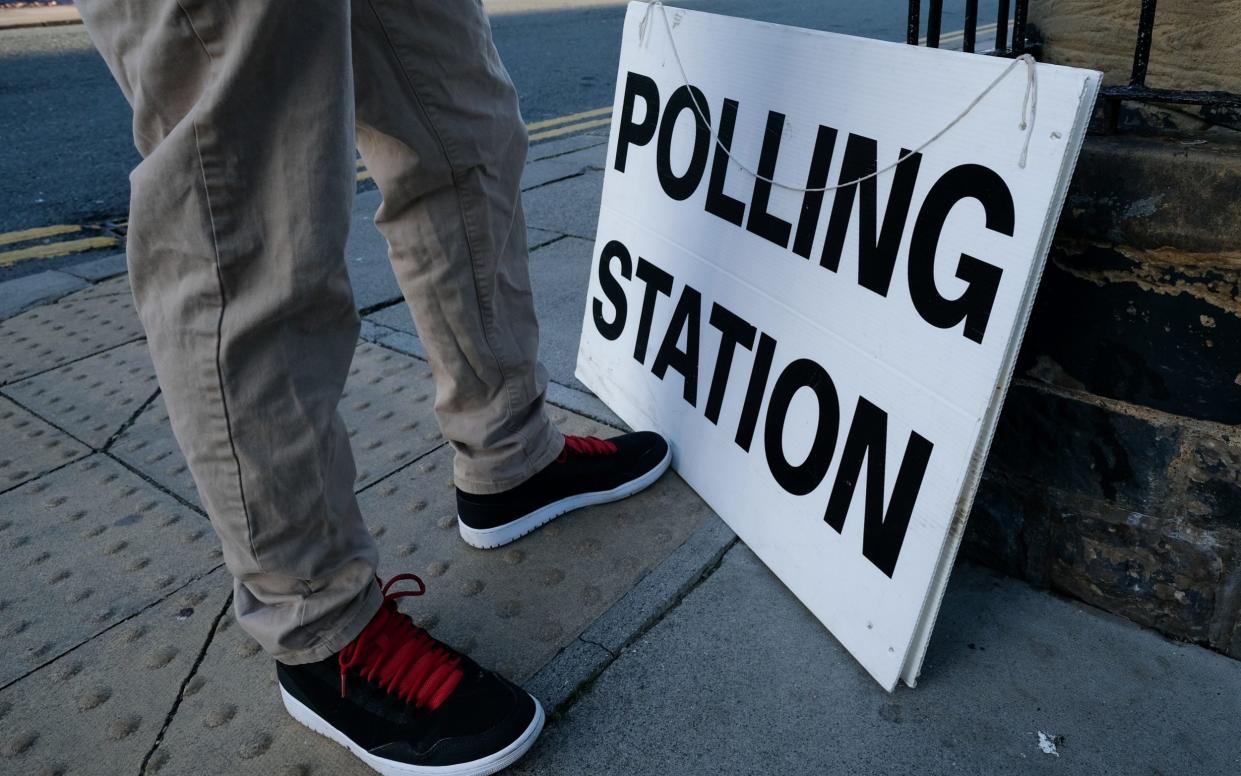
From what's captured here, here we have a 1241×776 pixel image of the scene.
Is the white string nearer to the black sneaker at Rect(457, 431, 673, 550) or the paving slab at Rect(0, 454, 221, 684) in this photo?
the black sneaker at Rect(457, 431, 673, 550)

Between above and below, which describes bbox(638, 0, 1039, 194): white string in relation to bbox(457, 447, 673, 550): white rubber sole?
above

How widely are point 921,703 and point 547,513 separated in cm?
81

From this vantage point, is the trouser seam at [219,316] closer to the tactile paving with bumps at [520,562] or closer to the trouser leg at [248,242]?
the trouser leg at [248,242]

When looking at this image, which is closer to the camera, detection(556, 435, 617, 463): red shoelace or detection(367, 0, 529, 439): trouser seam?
detection(367, 0, 529, 439): trouser seam

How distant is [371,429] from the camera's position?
7.91 ft

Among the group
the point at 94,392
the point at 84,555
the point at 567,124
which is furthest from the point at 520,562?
the point at 567,124

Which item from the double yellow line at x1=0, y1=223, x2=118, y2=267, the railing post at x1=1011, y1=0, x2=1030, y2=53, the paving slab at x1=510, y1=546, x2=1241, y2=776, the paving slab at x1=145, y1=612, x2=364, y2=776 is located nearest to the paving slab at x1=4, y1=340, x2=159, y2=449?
the paving slab at x1=145, y1=612, x2=364, y2=776

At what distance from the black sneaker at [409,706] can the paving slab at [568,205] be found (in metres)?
2.23

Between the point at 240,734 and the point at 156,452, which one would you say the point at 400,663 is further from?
the point at 156,452

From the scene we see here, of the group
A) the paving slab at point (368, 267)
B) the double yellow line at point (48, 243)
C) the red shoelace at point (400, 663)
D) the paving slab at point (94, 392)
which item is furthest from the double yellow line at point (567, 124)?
the red shoelace at point (400, 663)

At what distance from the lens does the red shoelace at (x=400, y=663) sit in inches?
58.6

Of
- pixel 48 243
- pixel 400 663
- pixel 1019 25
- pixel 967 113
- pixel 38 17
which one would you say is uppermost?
pixel 1019 25

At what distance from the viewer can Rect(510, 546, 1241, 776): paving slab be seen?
4.67ft

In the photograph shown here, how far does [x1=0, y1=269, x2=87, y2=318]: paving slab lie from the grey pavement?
1.34m
